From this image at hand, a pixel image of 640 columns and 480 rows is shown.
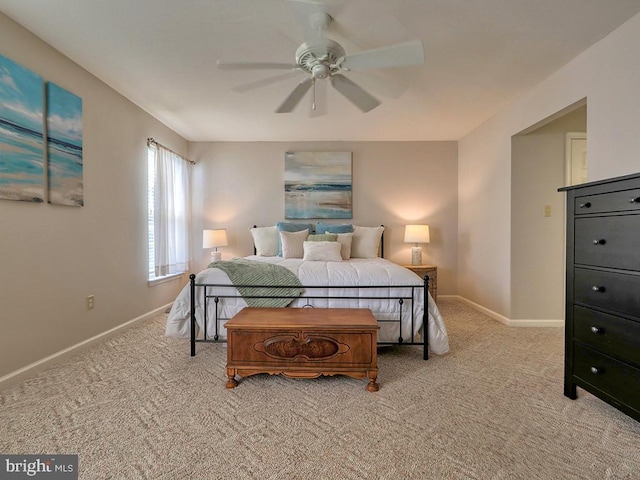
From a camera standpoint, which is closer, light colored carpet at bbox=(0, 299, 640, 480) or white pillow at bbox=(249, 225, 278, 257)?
light colored carpet at bbox=(0, 299, 640, 480)

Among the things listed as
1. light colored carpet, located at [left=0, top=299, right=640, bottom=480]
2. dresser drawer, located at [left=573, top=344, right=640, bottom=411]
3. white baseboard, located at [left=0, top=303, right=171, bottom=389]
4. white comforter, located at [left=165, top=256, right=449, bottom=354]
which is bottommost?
light colored carpet, located at [left=0, top=299, right=640, bottom=480]

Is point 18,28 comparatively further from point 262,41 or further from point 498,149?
point 498,149

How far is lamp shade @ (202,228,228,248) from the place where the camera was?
4.35m

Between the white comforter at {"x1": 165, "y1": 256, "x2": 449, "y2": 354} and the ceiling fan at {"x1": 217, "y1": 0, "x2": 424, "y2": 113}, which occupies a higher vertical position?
the ceiling fan at {"x1": 217, "y1": 0, "x2": 424, "y2": 113}

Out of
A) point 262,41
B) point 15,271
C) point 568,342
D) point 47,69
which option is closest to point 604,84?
A: point 568,342

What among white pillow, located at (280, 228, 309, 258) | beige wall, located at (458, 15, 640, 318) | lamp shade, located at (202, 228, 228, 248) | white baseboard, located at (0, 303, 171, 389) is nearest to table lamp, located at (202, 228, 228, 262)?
lamp shade, located at (202, 228, 228, 248)

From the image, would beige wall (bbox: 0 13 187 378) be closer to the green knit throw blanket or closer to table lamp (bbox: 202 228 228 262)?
table lamp (bbox: 202 228 228 262)

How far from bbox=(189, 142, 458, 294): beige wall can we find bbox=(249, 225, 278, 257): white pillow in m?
0.43

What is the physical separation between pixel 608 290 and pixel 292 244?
3027 millimetres

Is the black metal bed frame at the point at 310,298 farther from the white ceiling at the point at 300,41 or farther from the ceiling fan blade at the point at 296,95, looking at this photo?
the white ceiling at the point at 300,41

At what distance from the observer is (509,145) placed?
3404 millimetres

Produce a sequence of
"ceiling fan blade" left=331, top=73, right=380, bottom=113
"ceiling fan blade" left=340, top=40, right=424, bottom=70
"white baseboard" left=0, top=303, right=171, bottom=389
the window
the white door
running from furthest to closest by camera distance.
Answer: the window → the white door → "ceiling fan blade" left=331, top=73, right=380, bottom=113 → "white baseboard" left=0, top=303, right=171, bottom=389 → "ceiling fan blade" left=340, top=40, right=424, bottom=70

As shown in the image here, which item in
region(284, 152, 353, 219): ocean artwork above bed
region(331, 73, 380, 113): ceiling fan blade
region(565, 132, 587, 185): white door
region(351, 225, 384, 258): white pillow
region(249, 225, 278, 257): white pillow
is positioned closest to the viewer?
region(331, 73, 380, 113): ceiling fan blade

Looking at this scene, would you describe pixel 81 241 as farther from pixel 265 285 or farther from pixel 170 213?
pixel 265 285
